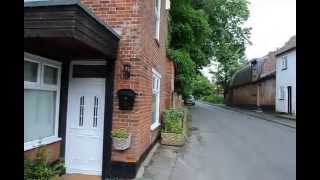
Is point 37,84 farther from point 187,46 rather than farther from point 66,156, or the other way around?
point 187,46

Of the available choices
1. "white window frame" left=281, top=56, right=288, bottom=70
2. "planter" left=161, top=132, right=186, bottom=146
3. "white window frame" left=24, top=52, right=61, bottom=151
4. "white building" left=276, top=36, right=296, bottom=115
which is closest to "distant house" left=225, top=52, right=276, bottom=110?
"white building" left=276, top=36, right=296, bottom=115

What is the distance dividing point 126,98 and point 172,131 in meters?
4.53

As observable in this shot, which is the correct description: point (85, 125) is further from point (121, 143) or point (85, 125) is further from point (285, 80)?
point (285, 80)

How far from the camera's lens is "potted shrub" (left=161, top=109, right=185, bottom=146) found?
1133cm

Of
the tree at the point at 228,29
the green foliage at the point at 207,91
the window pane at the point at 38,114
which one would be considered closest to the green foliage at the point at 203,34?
the tree at the point at 228,29

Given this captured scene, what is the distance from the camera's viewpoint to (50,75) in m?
7.29

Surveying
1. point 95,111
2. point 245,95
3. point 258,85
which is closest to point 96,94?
point 95,111

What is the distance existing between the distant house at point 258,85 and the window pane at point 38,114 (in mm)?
27396

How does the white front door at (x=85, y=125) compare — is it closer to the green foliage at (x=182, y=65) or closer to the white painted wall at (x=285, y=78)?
the green foliage at (x=182, y=65)

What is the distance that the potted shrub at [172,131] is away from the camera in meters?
11.3

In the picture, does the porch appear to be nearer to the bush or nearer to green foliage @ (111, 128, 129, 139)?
green foliage @ (111, 128, 129, 139)
